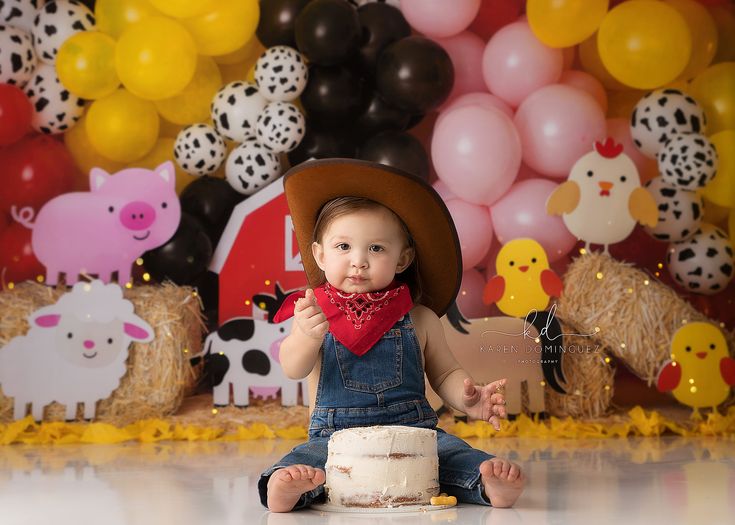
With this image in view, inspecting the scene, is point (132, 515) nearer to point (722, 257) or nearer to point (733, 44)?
point (722, 257)

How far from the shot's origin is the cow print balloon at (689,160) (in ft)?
11.7

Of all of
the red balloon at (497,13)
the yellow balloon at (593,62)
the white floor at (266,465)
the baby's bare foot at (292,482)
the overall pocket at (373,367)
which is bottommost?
the white floor at (266,465)

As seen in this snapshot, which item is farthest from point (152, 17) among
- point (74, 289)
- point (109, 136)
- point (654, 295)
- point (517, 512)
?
point (517, 512)

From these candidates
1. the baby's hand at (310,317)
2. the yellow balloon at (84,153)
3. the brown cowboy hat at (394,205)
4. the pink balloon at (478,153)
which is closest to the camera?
the baby's hand at (310,317)

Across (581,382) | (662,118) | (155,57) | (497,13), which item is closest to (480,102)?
(497,13)

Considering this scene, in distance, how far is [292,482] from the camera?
1.76m

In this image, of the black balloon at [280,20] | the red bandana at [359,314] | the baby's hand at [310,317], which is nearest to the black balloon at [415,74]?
the black balloon at [280,20]

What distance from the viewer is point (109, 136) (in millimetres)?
3701

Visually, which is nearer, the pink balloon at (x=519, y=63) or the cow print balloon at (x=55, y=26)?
the pink balloon at (x=519, y=63)

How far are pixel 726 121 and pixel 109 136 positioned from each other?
7.99 feet

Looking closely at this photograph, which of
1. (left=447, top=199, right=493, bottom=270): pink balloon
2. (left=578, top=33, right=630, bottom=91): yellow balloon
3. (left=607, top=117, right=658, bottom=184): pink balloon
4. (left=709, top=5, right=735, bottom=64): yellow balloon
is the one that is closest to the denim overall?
(left=447, top=199, right=493, bottom=270): pink balloon

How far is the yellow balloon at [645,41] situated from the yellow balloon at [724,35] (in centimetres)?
28

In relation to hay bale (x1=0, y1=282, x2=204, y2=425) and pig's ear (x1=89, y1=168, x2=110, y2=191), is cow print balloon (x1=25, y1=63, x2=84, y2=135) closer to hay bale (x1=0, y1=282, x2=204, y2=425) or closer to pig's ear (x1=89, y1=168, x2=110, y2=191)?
pig's ear (x1=89, y1=168, x2=110, y2=191)

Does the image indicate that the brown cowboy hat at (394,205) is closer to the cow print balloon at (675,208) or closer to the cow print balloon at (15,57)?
the cow print balloon at (675,208)
